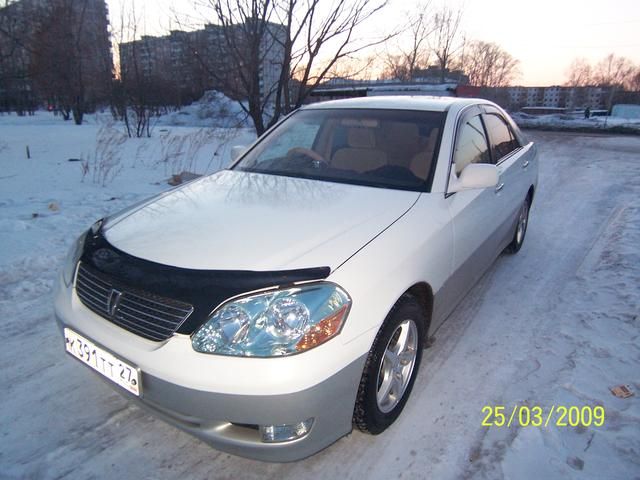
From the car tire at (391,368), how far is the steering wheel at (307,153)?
51.5 inches

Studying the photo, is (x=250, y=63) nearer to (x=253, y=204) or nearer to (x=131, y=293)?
(x=253, y=204)

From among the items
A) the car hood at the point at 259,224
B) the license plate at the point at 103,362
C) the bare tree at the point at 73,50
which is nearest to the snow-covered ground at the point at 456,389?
the license plate at the point at 103,362

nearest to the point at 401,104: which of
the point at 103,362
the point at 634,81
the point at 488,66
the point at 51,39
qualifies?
the point at 103,362

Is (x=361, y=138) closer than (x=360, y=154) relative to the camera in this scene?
No

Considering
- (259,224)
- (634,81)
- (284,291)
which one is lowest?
(284,291)

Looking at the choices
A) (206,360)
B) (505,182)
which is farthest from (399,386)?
(505,182)

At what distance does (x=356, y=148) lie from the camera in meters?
2.96

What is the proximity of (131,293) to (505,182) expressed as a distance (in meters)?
2.98

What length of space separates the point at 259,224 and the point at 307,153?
47.5 inches

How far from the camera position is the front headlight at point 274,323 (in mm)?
1573

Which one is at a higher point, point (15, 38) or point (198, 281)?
point (15, 38)

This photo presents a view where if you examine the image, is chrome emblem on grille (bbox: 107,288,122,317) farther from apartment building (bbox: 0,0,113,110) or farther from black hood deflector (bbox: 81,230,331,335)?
apartment building (bbox: 0,0,113,110)

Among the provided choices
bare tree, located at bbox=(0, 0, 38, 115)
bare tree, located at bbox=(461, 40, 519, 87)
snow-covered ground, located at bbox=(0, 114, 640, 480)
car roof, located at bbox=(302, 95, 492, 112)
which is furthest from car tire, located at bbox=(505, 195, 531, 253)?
bare tree, located at bbox=(461, 40, 519, 87)

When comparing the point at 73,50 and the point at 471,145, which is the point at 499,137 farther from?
the point at 73,50
